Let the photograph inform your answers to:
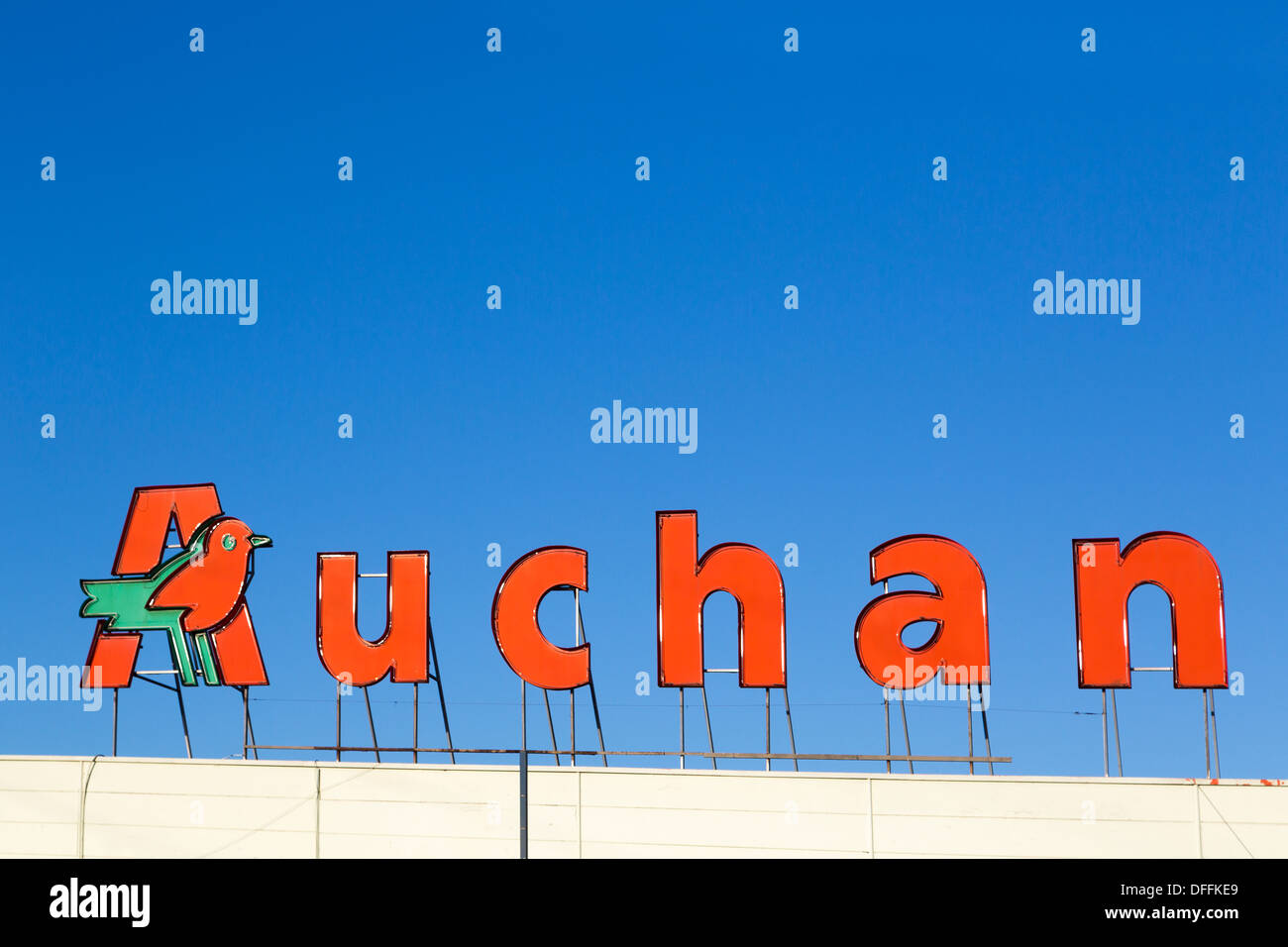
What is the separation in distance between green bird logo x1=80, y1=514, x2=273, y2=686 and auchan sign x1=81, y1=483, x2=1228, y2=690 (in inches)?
1.4

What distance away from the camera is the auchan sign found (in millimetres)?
31969

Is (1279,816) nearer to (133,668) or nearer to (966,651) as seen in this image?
(966,651)

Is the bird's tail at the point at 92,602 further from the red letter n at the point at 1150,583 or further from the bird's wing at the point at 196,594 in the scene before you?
the red letter n at the point at 1150,583

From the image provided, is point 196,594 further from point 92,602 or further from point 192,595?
point 92,602

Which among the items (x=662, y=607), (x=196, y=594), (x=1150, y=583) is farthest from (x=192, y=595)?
(x=1150, y=583)

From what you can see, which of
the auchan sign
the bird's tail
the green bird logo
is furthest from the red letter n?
the bird's tail

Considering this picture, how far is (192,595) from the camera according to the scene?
37.1 m

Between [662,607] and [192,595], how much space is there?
12.3 m

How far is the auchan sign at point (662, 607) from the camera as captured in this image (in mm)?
31969

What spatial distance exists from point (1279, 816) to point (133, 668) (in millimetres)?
27062

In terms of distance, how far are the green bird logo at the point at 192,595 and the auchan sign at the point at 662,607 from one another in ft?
0.12

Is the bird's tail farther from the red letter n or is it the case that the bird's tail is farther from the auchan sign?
the red letter n
